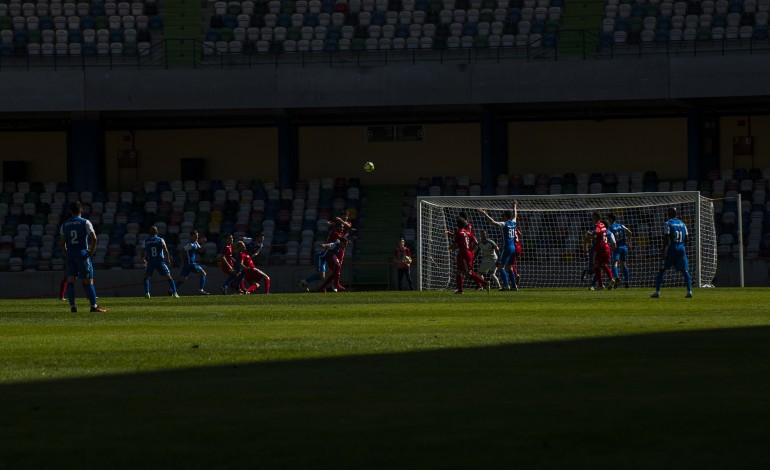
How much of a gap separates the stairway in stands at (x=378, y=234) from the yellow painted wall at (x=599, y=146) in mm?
4524

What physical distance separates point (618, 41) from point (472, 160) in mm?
7027

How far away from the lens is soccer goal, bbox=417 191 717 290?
37250 mm

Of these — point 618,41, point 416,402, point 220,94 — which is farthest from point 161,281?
point 416,402

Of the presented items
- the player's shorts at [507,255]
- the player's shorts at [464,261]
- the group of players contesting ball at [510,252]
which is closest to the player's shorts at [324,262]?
the group of players contesting ball at [510,252]

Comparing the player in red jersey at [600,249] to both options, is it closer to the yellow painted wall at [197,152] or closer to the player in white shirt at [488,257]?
the player in white shirt at [488,257]

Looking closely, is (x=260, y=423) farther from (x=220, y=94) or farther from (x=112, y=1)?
(x=112, y=1)

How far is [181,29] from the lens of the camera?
4641 cm

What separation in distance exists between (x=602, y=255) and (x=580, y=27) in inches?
555

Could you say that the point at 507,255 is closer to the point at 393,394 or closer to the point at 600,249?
the point at 600,249

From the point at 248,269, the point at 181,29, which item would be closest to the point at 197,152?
the point at 181,29

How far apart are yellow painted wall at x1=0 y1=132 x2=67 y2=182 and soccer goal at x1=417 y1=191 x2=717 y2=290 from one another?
15.3 metres

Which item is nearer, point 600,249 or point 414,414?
point 414,414

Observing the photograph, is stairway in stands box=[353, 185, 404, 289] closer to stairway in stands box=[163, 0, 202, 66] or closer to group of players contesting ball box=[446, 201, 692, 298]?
group of players contesting ball box=[446, 201, 692, 298]

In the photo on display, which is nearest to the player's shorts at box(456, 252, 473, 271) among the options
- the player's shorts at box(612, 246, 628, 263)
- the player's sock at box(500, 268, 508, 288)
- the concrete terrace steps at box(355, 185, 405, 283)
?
the player's sock at box(500, 268, 508, 288)
